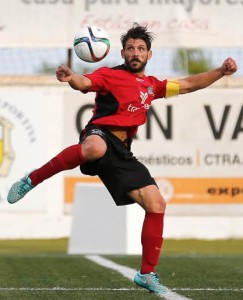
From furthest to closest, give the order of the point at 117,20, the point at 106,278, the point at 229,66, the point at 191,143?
the point at 117,20 < the point at 191,143 < the point at 106,278 < the point at 229,66

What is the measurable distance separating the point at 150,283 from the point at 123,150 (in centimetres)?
101

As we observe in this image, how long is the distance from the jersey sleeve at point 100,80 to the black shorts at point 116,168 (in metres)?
0.29

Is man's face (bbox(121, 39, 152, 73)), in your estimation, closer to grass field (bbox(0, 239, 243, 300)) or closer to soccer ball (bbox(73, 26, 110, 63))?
soccer ball (bbox(73, 26, 110, 63))

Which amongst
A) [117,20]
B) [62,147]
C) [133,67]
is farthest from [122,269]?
[117,20]

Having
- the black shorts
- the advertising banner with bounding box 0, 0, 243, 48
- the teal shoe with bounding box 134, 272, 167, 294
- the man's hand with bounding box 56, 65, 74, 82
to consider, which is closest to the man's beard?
the black shorts

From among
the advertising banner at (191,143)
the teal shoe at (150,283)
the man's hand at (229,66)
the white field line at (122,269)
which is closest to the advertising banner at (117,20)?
the advertising banner at (191,143)

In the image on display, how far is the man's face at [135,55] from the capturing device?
862 cm

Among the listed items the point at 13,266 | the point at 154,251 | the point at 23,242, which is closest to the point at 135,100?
the point at 154,251

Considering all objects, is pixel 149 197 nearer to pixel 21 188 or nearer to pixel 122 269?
pixel 21 188

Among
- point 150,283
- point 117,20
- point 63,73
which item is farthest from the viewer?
point 117,20

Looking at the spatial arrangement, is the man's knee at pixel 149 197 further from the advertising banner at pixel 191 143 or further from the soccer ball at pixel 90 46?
the advertising banner at pixel 191 143

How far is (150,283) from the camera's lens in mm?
8477

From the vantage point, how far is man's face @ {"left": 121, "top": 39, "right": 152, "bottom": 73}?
8.62 m

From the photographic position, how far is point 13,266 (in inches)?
452
